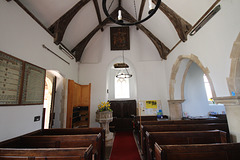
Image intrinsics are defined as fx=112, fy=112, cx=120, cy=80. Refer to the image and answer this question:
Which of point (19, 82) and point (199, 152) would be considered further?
point (19, 82)

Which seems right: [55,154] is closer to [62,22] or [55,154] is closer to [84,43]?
[62,22]

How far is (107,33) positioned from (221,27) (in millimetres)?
5009

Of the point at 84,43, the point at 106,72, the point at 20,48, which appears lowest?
the point at 20,48

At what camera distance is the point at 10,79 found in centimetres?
215

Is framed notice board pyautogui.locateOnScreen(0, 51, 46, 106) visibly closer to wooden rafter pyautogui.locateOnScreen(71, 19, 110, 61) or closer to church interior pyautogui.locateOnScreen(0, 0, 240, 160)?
church interior pyautogui.locateOnScreen(0, 0, 240, 160)

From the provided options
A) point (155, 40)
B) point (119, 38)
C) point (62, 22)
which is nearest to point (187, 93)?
point (155, 40)

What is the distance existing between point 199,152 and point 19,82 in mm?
3383

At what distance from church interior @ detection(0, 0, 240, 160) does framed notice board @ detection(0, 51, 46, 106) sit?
0.06 ft

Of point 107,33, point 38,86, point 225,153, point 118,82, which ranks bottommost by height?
point 225,153

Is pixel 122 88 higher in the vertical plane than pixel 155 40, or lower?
lower

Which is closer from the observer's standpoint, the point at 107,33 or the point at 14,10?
the point at 14,10

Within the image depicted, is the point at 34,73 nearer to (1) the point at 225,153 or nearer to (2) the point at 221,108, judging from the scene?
(1) the point at 225,153

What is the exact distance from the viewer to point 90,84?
5.63m

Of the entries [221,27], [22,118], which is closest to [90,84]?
[22,118]
